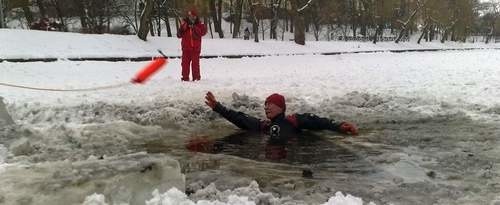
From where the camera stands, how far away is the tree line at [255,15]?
34.2 metres

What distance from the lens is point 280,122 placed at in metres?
7.53

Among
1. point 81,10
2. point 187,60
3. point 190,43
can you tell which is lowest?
point 187,60

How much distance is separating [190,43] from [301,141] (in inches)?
291

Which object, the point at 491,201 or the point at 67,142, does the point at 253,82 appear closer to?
the point at 67,142

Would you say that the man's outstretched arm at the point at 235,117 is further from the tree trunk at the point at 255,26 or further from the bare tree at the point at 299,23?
the bare tree at the point at 299,23

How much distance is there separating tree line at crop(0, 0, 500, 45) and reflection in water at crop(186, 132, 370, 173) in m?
17.3

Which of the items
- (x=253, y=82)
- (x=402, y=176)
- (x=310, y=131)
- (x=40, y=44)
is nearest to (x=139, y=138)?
(x=310, y=131)

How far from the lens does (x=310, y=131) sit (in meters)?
7.95

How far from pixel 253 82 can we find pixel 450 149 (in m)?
7.67

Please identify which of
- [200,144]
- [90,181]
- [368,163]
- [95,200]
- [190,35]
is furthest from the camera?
[190,35]

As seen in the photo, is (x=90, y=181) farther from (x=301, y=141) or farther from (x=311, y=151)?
(x=301, y=141)

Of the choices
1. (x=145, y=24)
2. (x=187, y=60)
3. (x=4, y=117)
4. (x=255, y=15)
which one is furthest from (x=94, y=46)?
(x=255, y=15)

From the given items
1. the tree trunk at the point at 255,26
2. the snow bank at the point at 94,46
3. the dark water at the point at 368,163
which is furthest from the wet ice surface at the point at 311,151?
the tree trunk at the point at 255,26

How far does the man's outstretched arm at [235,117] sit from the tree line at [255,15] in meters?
16.8
